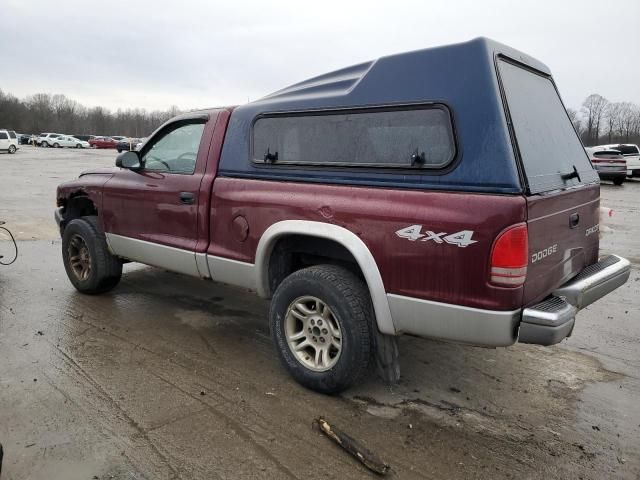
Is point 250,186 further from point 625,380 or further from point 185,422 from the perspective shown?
point 625,380

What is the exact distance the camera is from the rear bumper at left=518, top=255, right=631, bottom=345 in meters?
2.70

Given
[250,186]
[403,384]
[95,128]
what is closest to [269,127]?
[250,186]

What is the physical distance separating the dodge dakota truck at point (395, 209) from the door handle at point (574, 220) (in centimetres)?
2

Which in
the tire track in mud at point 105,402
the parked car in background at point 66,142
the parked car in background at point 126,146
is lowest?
the tire track in mud at point 105,402

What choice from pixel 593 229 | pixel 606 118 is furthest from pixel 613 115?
pixel 593 229

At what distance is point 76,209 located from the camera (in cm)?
563

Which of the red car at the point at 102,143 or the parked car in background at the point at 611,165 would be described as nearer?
the parked car in background at the point at 611,165

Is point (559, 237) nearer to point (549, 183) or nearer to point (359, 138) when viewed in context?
point (549, 183)

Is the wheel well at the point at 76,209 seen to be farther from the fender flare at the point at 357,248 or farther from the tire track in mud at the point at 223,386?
the fender flare at the point at 357,248

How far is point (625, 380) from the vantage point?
3.66 m

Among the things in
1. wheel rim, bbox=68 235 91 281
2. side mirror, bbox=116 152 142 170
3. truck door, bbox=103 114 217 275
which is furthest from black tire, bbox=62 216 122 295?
side mirror, bbox=116 152 142 170

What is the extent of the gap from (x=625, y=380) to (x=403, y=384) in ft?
5.28

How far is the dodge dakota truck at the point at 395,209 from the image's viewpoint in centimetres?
272

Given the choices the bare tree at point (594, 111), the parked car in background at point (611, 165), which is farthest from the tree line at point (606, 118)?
the parked car in background at point (611, 165)
